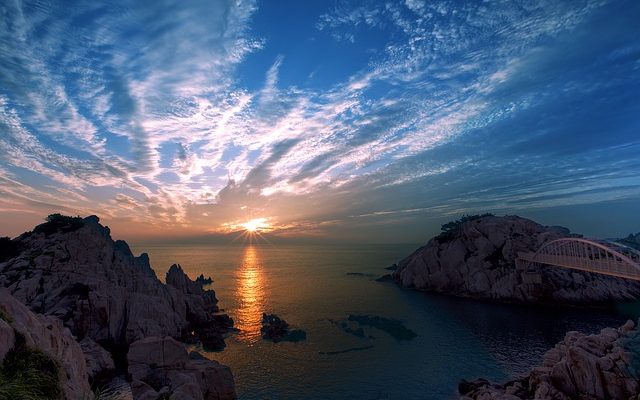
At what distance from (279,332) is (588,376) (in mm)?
43545

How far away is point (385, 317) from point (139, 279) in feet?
163

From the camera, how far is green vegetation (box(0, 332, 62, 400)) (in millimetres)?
8078

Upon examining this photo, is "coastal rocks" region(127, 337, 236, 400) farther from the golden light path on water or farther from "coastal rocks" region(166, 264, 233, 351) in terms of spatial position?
the golden light path on water

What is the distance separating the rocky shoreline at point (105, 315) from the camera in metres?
17.5

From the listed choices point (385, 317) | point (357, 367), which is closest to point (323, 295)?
point (385, 317)

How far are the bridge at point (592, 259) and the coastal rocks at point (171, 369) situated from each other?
185ft

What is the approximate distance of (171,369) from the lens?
31094 millimetres

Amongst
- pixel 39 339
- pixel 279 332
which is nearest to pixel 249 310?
pixel 279 332

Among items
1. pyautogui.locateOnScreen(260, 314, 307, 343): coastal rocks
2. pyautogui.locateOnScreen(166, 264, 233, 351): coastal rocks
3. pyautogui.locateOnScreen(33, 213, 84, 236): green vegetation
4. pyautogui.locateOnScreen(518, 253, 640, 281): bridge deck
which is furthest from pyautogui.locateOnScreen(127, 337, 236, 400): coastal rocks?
pyautogui.locateOnScreen(518, 253, 640, 281): bridge deck

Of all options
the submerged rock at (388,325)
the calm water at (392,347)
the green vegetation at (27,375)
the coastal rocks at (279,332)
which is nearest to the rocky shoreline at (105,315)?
the green vegetation at (27,375)

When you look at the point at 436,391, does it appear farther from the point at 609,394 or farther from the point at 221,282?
the point at 221,282

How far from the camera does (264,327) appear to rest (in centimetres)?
5916

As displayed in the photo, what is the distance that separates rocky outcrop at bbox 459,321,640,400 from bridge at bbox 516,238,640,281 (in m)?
19.2

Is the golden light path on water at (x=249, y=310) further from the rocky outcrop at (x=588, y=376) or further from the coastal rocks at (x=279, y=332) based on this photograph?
the rocky outcrop at (x=588, y=376)
